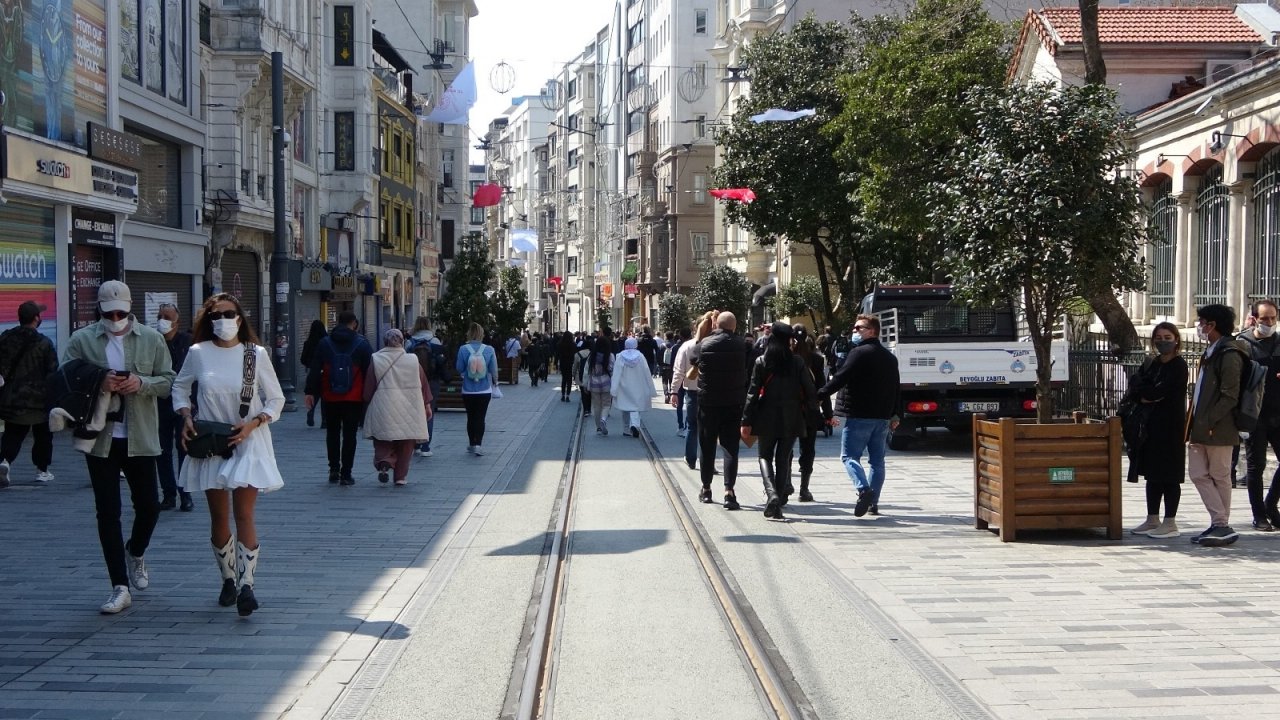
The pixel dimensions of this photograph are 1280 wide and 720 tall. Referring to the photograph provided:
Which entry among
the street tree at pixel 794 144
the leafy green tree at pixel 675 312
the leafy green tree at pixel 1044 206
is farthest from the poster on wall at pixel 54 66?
the leafy green tree at pixel 675 312

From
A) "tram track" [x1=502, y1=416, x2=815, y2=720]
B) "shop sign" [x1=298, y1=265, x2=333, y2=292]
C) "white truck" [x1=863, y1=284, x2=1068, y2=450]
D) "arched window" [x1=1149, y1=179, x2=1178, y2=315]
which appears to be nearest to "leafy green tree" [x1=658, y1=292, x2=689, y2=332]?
"shop sign" [x1=298, y1=265, x2=333, y2=292]

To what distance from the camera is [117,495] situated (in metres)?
7.75

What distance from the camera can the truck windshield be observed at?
21.0 metres

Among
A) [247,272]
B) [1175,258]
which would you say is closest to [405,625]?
[1175,258]

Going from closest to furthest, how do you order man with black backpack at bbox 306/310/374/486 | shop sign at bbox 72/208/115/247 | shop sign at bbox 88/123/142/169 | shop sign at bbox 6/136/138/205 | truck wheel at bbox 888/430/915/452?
man with black backpack at bbox 306/310/374/486
shop sign at bbox 6/136/138/205
truck wheel at bbox 888/430/915/452
shop sign at bbox 72/208/115/247
shop sign at bbox 88/123/142/169

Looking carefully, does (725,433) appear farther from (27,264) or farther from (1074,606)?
(27,264)

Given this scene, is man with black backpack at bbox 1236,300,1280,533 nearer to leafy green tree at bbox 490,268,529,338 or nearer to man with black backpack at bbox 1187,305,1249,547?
man with black backpack at bbox 1187,305,1249,547

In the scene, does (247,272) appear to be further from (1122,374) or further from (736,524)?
(736,524)

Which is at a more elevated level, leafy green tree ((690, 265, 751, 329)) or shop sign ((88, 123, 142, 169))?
shop sign ((88, 123, 142, 169))

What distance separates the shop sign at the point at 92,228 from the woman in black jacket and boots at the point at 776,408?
1364 cm

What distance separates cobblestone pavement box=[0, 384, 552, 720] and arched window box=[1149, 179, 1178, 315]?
47.7 feet

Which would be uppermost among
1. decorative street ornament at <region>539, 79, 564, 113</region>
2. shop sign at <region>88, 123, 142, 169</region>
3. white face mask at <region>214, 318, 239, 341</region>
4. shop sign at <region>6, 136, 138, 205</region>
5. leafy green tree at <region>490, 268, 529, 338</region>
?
decorative street ornament at <region>539, 79, 564, 113</region>

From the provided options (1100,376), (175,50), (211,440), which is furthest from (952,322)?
(175,50)

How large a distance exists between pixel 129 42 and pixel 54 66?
172 inches
